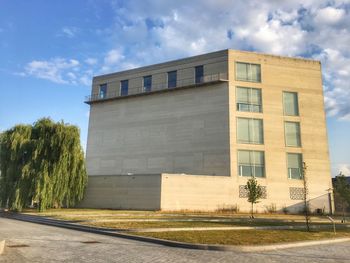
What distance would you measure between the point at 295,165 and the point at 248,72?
13471 millimetres

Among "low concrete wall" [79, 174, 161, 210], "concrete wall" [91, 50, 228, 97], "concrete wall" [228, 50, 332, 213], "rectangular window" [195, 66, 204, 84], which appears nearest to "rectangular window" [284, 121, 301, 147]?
"concrete wall" [228, 50, 332, 213]

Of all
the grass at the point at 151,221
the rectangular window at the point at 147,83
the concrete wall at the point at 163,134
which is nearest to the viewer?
the grass at the point at 151,221

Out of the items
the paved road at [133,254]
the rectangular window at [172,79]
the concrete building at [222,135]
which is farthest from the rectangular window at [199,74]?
the paved road at [133,254]

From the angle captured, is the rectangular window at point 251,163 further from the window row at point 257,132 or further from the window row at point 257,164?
the window row at point 257,132

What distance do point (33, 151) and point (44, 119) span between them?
4.07 m

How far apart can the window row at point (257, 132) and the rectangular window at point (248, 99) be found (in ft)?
4.91

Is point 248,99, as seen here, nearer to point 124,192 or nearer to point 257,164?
point 257,164

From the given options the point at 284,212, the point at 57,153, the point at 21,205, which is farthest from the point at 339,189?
the point at 21,205

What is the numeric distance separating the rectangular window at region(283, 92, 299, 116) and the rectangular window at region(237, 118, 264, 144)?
4.23m

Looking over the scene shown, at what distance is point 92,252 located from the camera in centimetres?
1086

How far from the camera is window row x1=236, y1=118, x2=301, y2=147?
1658 inches

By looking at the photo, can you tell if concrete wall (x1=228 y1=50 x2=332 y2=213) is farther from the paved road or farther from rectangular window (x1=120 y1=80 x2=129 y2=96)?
the paved road

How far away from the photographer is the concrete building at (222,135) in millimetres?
39000

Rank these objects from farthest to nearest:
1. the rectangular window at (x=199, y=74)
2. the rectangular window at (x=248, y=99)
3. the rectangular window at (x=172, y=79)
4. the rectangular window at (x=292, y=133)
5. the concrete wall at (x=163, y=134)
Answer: the rectangular window at (x=172, y=79), the rectangular window at (x=199, y=74), the rectangular window at (x=292, y=133), the rectangular window at (x=248, y=99), the concrete wall at (x=163, y=134)
